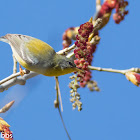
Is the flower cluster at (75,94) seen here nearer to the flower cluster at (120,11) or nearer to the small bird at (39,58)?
the small bird at (39,58)

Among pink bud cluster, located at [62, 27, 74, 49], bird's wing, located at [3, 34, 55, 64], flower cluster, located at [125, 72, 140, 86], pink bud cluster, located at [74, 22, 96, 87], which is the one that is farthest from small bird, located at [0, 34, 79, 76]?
flower cluster, located at [125, 72, 140, 86]

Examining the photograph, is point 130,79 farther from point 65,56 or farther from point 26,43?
point 26,43

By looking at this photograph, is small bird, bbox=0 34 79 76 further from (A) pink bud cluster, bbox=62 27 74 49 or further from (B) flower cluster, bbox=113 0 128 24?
(B) flower cluster, bbox=113 0 128 24

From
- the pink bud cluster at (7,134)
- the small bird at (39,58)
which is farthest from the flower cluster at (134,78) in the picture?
the pink bud cluster at (7,134)

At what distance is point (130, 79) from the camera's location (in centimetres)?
154

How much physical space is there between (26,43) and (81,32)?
1078mm

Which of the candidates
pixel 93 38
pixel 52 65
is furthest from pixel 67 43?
pixel 93 38

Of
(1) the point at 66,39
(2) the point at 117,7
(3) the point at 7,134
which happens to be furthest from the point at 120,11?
(3) the point at 7,134

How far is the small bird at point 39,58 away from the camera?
2.05 m

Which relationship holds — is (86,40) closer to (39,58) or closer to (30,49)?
(39,58)

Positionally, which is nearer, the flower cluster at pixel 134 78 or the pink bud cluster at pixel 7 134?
the pink bud cluster at pixel 7 134

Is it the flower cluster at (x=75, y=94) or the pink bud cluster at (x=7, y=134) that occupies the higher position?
the flower cluster at (x=75, y=94)

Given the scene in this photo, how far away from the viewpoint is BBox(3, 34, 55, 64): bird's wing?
7.29ft

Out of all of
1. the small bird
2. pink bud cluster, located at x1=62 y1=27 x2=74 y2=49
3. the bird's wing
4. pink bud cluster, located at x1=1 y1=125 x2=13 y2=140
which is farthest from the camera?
pink bud cluster, located at x1=62 y1=27 x2=74 y2=49
